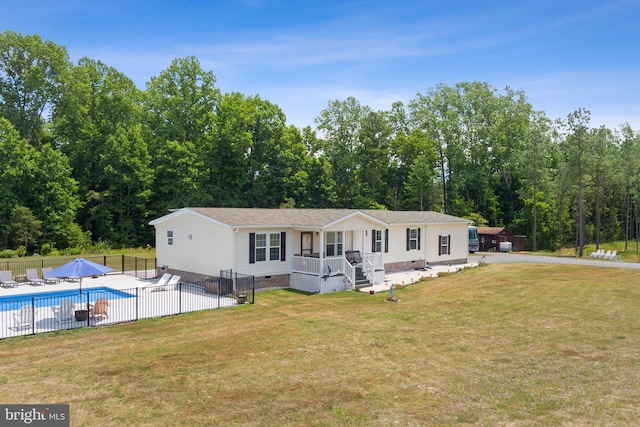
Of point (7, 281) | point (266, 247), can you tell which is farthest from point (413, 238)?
point (7, 281)

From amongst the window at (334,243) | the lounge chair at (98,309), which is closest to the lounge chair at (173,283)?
the lounge chair at (98,309)

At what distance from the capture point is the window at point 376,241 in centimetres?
2762

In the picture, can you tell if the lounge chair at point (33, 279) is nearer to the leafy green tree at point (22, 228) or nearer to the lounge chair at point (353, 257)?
the lounge chair at point (353, 257)

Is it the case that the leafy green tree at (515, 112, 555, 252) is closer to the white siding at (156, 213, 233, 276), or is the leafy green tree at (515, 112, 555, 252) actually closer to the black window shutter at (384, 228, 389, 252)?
the black window shutter at (384, 228, 389, 252)

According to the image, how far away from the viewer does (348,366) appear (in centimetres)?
1123

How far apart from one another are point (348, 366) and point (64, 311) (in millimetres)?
10259

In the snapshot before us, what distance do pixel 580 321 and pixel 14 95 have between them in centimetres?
5356

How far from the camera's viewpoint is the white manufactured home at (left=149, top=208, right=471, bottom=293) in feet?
72.2

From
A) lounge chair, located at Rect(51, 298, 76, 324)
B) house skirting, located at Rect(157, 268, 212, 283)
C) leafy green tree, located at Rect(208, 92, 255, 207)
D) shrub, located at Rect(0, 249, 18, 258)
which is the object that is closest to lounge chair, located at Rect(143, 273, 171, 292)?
house skirting, located at Rect(157, 268, 212, 283)

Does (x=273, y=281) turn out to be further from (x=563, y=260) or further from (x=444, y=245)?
(x=563, y=260)

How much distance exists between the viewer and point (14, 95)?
47062 mm

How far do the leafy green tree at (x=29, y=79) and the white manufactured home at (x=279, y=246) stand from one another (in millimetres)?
31786

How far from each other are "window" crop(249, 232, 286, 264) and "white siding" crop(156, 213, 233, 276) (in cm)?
115

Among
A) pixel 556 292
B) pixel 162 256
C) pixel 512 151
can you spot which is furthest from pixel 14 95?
pixel 512 151
